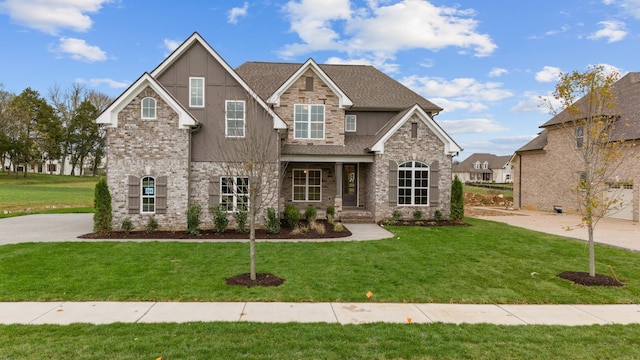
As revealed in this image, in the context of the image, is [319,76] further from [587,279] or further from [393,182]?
[587,279]

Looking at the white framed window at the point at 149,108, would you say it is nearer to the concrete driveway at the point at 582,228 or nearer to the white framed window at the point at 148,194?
the white framed window at the point at 148,194

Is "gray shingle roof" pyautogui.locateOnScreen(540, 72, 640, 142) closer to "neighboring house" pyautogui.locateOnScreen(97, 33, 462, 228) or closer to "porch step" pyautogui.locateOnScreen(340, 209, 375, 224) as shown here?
"neighboring house" pyautogui.locateOnScreen(97, 33, 462, 228)

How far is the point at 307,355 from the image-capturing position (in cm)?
470

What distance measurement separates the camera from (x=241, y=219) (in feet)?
48.9

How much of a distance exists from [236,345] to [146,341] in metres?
1.27

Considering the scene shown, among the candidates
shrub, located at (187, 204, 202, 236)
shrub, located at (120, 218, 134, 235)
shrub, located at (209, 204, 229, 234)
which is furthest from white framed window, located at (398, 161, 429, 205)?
shrub, located at (120, 218, 134, 235)

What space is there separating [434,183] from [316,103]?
23.1ft

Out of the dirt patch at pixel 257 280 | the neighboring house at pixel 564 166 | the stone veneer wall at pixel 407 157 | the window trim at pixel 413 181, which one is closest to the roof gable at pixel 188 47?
the stone veneer wall at pixel 407 157

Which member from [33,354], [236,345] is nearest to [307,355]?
[236,345]

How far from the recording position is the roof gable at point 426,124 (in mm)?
17344

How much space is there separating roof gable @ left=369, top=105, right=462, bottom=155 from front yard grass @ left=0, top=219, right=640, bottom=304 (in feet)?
18.3

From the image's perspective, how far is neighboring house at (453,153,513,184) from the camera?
84.2 metres

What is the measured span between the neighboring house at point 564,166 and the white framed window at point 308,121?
511 inches

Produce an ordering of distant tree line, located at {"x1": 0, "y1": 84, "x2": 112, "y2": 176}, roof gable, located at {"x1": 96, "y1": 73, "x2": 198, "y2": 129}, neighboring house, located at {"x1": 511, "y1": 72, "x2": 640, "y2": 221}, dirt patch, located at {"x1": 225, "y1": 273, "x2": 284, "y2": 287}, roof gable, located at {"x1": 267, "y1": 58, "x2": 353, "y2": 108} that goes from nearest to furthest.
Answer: dirt patch, located at {"x1": 225, "y1": 273, "x2": 284, "y2": 287}, roof gable, located at {"x1": 96, "y1": 73, "x2": 198, "y2": 129}, roof gable, located at {"x1": 267, "y1": 58, "x2": 353, "y2": 108}, neighboring house, located at {"x1": 511, "y1": 72, "x2": 640, "y2": 221}, distant tree line, located at {"x1": 0, "y1": 84, "x2": 112, "y2": 176}
